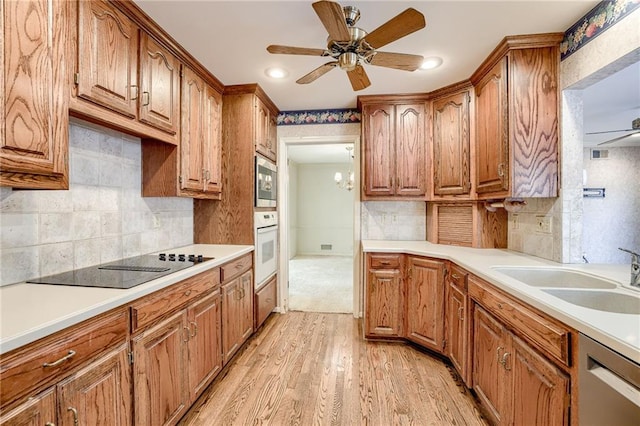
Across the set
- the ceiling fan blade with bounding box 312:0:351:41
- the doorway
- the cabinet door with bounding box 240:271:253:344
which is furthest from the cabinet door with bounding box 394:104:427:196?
the doorway

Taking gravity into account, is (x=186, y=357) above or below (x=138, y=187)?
below

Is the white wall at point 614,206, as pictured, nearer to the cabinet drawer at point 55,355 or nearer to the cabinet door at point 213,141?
the cabinet door at point 213,141

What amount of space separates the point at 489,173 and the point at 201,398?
2630 millimetres

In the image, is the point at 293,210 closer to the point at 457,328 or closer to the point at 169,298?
the point at 457,328

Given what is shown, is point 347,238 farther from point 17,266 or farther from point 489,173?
point 17,266

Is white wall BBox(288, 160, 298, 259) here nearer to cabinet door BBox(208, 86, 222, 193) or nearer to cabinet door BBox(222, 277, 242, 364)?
cabinet door BBox(208, 86, 222, 193)

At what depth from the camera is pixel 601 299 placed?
4.47ft

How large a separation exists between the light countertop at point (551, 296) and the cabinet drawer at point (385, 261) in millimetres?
54

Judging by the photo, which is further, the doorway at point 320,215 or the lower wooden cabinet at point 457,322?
the doorway at point 320,215

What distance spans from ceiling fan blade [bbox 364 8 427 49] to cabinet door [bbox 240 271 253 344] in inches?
77.8

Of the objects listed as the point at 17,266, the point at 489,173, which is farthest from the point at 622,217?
the point at 17,266

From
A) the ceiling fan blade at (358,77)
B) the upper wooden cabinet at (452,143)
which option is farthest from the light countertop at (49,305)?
the upper wooden cabinet at (452,143)

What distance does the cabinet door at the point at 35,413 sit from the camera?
81cm

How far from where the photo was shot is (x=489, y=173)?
2232mm
